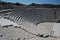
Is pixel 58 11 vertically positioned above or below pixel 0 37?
below

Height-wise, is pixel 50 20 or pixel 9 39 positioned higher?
pixel 9 39

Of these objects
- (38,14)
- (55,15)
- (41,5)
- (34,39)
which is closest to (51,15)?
(55,15)

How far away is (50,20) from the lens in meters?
24.0

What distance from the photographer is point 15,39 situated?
24.8 ft

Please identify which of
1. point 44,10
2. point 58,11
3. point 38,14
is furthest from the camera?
point 58,11

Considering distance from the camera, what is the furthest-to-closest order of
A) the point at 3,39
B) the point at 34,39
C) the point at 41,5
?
the point at 41,5 → the point at 34,39 → the point at 3,39

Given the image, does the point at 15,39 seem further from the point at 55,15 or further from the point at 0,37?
the point at 55,15

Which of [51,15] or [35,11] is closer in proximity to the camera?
[35,11]

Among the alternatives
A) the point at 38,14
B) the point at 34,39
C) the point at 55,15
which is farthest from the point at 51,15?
the point at 34,39

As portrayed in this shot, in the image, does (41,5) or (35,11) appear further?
(41,5)

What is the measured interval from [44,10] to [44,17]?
158 centimetres

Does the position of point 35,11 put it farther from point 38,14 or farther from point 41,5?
point 41,5

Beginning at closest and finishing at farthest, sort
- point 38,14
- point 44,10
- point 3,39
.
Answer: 1. point 3,39
2. point 38,14
3. point 44,10

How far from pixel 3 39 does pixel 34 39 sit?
6.04 ft
